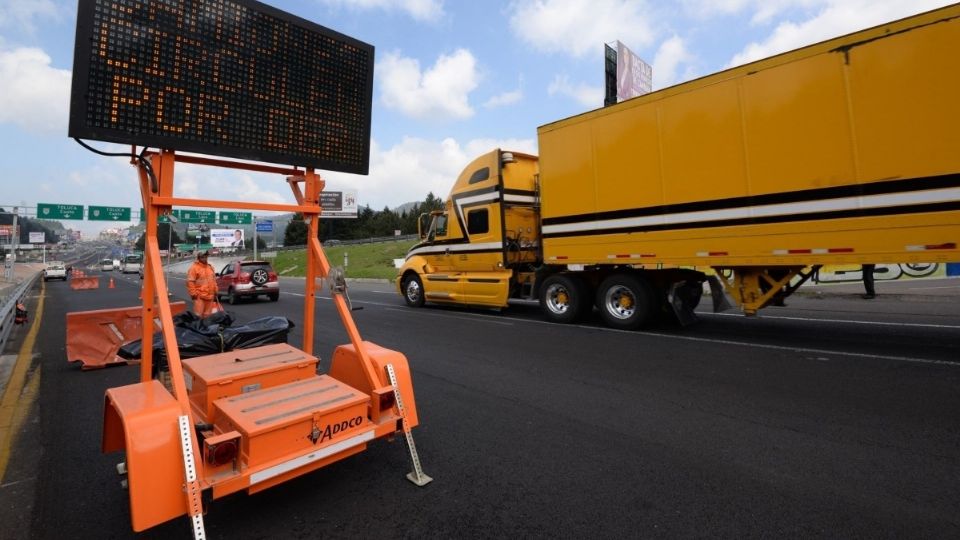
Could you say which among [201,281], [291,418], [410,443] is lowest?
[410,443]

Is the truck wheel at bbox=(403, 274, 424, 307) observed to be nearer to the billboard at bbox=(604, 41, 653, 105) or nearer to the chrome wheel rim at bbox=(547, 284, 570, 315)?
the chrome wheel rim at bbox=(547, 284, 570, 315)

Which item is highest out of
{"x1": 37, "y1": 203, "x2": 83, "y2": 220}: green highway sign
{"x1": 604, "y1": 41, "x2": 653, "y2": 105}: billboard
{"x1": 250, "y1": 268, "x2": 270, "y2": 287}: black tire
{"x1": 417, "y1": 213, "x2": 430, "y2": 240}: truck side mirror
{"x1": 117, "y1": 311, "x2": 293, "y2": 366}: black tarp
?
{"x1": 604, "y1": 41, "x2": 653, "y2": 105}: billboard

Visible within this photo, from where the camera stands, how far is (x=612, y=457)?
3.29m

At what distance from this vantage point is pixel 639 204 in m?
7.90

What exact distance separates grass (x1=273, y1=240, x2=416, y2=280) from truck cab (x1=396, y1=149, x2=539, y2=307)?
1686cm

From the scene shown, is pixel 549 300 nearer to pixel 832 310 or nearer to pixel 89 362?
pixel 832 310

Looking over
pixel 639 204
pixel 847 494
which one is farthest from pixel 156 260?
pixel 639 204

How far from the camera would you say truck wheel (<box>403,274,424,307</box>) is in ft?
42.3

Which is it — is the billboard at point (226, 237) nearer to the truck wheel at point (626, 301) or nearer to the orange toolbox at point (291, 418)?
the truck wheel at point (626, 301)

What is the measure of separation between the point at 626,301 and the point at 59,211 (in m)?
46.7

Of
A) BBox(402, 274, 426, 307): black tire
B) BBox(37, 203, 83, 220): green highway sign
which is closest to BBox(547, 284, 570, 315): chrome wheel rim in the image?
BBox(402, 274, 426, 307): black tire

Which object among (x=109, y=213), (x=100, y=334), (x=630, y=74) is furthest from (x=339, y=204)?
(x=100, y=334)

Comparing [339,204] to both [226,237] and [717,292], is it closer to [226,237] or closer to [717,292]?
[226,237]

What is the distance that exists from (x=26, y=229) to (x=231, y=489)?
154m
